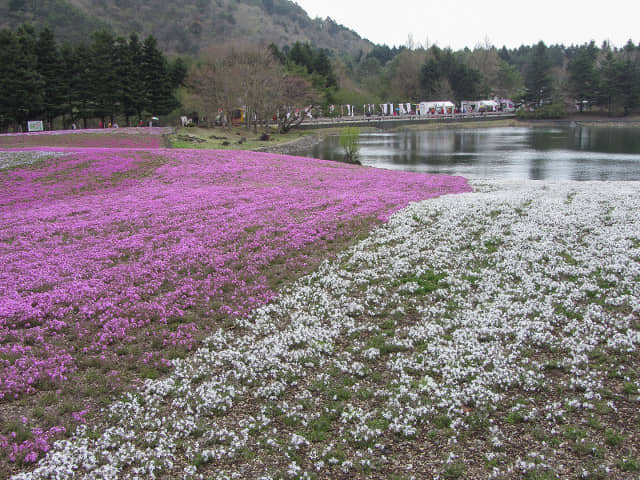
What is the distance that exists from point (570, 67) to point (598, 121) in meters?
25.9

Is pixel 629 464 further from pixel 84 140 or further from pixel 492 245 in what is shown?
pixel 84 140

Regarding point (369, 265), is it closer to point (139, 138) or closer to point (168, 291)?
point (168, 291)

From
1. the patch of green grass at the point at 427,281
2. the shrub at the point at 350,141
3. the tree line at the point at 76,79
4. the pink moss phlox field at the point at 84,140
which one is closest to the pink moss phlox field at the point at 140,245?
the patch of green grass at the point at 427,281

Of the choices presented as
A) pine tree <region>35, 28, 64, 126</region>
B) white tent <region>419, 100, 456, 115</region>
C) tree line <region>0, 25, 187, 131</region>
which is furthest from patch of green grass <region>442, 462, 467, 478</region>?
white tent <region>419, 100, 456, 115</region>

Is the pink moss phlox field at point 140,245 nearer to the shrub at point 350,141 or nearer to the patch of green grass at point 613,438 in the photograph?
the patch of green grass at point 613,438

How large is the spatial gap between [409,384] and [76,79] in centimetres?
8138

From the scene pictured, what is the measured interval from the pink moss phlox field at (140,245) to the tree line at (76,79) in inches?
1730

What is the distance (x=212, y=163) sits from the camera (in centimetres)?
3266

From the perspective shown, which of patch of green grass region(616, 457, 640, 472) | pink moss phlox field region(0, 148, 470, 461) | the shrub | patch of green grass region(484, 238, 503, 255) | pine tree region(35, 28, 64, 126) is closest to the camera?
patch of green grass region(616, 457, 640, 472)

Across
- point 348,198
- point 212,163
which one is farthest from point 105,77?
point 348,198

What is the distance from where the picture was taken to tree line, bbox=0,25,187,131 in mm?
61906

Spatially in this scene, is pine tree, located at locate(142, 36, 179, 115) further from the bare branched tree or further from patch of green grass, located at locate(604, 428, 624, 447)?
patch of green grass, located at locate(604, 428, 624, 447)

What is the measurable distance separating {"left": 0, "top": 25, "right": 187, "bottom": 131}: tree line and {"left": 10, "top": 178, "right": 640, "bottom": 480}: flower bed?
226 feet

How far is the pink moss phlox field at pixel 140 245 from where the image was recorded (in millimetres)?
9234
